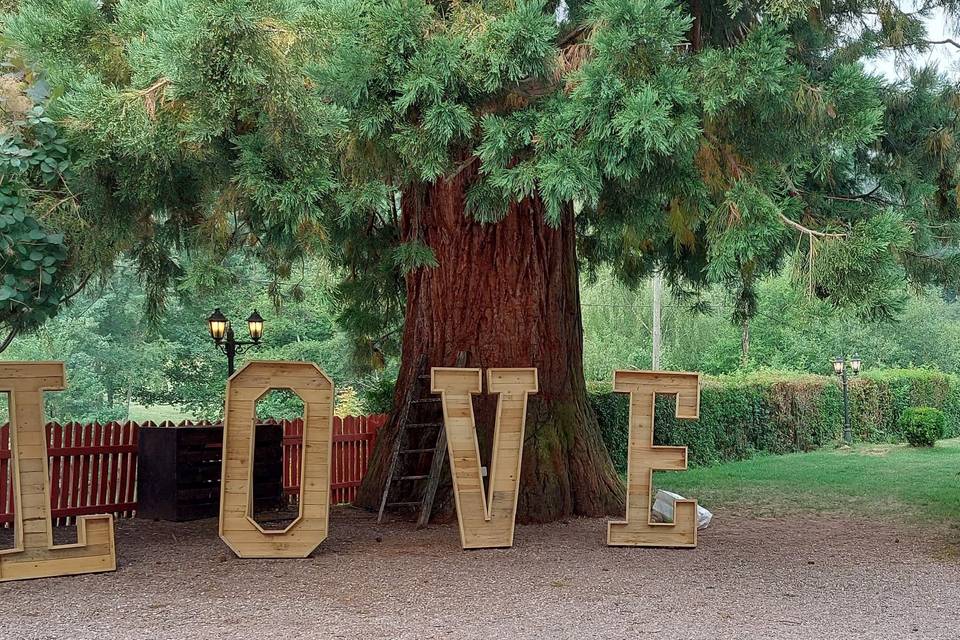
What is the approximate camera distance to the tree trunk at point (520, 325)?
29.4 feet

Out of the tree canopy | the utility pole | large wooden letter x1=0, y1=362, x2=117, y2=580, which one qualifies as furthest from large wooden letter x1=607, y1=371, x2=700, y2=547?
the utility pole

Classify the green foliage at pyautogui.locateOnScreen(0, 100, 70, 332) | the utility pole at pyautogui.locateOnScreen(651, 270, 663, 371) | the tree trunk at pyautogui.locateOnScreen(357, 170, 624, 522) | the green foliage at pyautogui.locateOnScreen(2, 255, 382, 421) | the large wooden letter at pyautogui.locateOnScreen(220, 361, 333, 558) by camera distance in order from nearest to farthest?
the green foliage at pyautogui.locateOnScreen(0, 100, 70, 332) < the large wooden letter at pyautogui.locateOnScreen(220, 361, 333, 558) < the tree trunk at pyautogui.locateOnScreen(357, 170, 624, 522) < the green foliage at pyautogui.locateOnScreen(2, 255, 382, 421) < the utility pole at pyautogui.locateOnScreen(651, 270, 663, 371)

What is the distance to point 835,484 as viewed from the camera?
42.3 ft

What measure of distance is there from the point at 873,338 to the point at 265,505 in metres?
31.8

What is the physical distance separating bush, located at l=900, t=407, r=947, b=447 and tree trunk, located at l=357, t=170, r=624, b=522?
12648 millimetres

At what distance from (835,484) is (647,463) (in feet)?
21.0

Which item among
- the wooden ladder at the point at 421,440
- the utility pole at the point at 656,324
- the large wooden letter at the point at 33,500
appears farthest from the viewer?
the utility pole at the point at 656,324

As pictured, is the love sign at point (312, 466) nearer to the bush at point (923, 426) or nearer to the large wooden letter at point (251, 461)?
the large wooden letter at point (251, 461)

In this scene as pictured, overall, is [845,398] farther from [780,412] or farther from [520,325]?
[520,325]

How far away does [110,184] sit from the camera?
256 inches

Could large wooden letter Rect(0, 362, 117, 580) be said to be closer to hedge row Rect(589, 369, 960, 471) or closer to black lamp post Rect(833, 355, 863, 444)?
hedge row Rect(589, 369, 960, 471)

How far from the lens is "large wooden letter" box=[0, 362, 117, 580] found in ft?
21.1

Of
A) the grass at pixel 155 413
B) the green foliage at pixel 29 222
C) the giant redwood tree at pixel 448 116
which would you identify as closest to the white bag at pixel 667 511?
the giant redwood tree at pixel 448 116

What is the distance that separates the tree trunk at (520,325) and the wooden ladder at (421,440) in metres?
0.12
